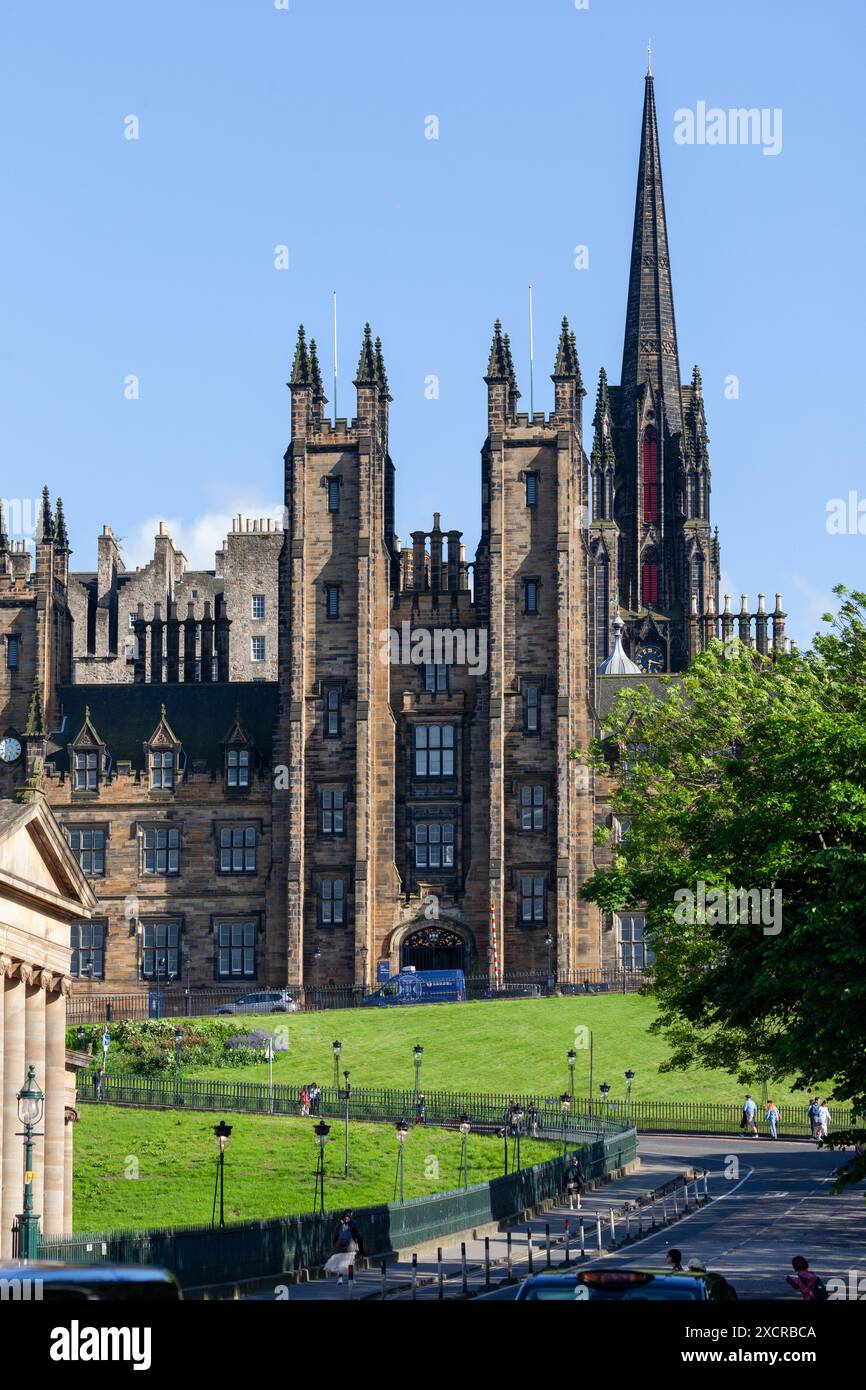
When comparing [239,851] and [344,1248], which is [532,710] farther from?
[344,1248]

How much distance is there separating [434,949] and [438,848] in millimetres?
4537

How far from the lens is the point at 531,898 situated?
10406cm

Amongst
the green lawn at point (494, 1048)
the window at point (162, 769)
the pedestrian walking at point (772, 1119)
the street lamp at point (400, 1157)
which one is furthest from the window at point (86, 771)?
the street lamp at point (400, 1157)

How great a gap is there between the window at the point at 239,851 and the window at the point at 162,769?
3.58 m

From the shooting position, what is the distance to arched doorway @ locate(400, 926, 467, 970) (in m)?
105

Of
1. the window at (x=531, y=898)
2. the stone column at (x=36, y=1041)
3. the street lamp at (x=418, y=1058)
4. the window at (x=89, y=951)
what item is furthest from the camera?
the window at (x=89, y=951)

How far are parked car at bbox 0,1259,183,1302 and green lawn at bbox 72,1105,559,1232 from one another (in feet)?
134

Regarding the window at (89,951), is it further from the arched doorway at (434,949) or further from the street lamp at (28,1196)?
the street lamp at (28,1196)

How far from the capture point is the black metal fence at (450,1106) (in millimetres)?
75875

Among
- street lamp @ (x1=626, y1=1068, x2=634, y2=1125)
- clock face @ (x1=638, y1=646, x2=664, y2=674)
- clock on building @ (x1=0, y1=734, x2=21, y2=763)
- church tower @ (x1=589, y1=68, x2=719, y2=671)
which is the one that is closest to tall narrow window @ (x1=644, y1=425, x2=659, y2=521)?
church tower @ (x1=589, y1=68, x2=719, y2=671)

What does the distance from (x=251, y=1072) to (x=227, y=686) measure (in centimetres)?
3080

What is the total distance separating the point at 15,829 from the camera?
52.3 metres

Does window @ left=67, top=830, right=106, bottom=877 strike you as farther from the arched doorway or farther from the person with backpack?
the person with backpack

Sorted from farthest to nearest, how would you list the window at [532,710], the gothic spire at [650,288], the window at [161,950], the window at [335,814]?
the gothic spire at [650,288]
the window at [161,950]
the window at [335,814]
the window at [532,710]
